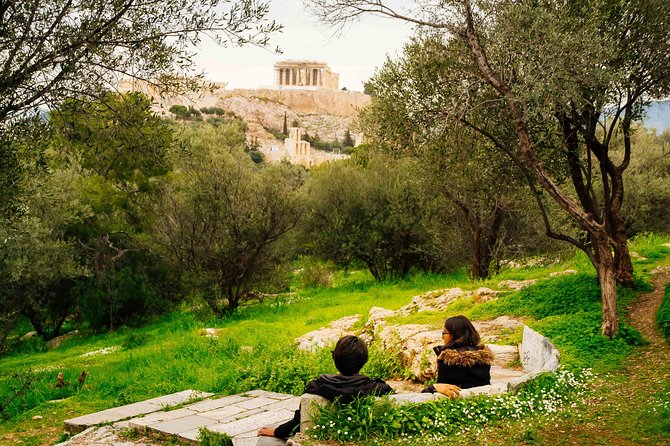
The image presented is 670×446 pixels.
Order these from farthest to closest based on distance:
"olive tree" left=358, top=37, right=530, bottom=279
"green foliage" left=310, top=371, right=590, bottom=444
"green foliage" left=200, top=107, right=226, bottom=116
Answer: "green foliage" left=200, top=107, right=226, bottom=116, "olive tree" left=358, top=37, right=530, bottom=279, "green foliage" left=310, top=371, right=590, bottom=444

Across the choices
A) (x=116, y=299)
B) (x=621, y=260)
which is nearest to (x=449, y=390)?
(x=621, y=260)

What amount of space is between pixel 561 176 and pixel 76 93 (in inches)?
349

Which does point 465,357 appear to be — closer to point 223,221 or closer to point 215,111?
point 223,221

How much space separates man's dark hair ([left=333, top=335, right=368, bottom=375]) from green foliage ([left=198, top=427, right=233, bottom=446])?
1.64 m

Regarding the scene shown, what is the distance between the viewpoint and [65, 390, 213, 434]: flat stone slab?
761 cm

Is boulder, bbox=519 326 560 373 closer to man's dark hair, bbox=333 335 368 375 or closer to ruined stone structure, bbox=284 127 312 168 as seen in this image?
man's dark hair, bbox=333 335 368 375

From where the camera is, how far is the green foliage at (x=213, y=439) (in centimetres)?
619

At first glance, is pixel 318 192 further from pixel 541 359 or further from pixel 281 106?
pixel 281 106

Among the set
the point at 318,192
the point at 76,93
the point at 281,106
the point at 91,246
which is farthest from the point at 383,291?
the point at 281,106

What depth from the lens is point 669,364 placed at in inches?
304

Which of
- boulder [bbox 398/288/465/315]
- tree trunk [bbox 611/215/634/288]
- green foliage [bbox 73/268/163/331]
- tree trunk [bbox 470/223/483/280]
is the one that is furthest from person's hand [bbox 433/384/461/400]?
green foliage [bbox 73/268/163/331]

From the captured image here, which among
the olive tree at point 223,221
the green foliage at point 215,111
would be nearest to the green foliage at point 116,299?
the olive tree at point 223,221

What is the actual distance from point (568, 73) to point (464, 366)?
5.01 metres

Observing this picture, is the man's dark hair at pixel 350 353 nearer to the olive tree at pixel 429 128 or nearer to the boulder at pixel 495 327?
the boulder at pixel 495 327
